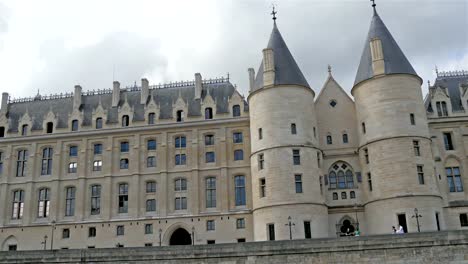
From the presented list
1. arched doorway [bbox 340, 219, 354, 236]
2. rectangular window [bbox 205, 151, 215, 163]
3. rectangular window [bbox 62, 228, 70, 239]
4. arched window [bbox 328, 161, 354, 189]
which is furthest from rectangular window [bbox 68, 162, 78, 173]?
arched doorway [bbox 340, 219, 354, 236]

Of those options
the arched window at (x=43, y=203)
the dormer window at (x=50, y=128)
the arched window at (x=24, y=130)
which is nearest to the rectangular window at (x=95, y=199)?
the arched window at (x=43, y=203)

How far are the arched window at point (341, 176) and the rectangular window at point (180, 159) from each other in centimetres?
Answer: 1378

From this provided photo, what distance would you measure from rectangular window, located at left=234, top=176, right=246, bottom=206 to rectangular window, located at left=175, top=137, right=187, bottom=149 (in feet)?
20.1

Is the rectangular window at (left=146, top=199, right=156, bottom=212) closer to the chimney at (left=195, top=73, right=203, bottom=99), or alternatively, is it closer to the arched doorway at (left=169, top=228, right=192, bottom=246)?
the arched doorway at (left=169, top=228, right=192, bottom=246)

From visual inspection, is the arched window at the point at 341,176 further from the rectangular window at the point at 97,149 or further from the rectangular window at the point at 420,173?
the rectangular window at the point at 97,149

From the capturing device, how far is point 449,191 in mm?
47938


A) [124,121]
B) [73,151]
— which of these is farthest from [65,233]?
[124,121]

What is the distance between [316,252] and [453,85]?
3167 centimetres

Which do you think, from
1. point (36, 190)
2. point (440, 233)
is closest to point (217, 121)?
point (36, 190)

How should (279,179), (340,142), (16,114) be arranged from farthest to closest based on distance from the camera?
(16,114) → (340,142) → (279,179)

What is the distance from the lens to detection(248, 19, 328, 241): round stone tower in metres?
44.4

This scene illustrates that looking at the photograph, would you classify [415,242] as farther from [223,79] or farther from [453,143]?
[223,79]

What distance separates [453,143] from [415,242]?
23436 millimetres

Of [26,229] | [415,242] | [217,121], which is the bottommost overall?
[415,242]
